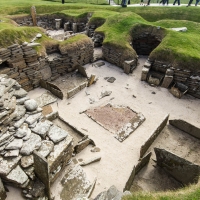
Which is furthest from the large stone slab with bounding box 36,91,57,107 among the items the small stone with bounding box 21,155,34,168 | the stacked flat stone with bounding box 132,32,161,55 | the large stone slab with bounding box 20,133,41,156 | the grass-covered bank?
the stacked flat stone with bounding box 132,32,161,55

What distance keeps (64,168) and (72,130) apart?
2.49 metres

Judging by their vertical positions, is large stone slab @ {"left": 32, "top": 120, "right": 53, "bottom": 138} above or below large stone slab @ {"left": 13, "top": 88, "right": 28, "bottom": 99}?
below

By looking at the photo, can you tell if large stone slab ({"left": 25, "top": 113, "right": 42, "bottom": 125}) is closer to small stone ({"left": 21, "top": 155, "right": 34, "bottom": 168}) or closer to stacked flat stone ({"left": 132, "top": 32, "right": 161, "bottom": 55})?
small stone ({"left": 21, "top": 155, "right": 34, "bottom": 168})

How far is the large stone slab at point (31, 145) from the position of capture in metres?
6.43

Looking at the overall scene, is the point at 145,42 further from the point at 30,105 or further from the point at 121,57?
the point at 30,105

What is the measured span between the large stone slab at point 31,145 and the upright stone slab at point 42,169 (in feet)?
2.45

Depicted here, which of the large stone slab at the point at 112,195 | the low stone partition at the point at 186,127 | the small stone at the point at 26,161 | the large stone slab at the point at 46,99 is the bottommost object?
the large stone slab at the point at 46,99

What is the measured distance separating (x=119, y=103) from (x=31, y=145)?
279 inches

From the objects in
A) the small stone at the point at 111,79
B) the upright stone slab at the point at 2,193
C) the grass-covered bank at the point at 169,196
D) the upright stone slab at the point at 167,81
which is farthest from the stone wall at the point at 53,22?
the grass-covered bank at the point at 169,196

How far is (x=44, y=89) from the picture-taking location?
12945mm

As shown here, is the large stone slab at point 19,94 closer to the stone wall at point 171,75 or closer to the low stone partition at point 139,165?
the low stone partition at point 139,165

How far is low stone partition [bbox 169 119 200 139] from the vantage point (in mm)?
10125

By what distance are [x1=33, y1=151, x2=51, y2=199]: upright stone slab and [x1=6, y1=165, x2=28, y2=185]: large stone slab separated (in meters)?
0.41

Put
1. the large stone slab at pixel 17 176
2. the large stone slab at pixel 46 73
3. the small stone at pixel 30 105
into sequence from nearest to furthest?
the large stone slab at pixel 17 176 < the small stone at pixel 30 105 < the large stone slab at pixel 46 73
